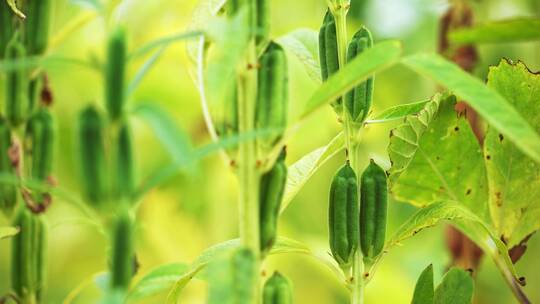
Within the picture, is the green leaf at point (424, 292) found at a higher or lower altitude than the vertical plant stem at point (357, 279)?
lower

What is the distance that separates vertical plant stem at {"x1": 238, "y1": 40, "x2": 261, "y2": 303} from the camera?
35 cm

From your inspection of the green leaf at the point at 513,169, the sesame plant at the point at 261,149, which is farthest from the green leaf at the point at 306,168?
the green leaf at the point at 513,169

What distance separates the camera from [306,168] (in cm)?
50

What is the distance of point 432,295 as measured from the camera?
1.56 ft

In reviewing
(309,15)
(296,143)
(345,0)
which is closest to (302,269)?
(296,143)

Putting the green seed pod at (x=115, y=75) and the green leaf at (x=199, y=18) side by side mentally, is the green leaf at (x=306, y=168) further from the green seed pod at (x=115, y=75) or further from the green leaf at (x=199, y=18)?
the green seed pod at (x=115, y=75)

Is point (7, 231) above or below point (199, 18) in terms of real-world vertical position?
below

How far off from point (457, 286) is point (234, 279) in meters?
0.21

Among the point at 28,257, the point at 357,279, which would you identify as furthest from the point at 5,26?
the point at 357,279

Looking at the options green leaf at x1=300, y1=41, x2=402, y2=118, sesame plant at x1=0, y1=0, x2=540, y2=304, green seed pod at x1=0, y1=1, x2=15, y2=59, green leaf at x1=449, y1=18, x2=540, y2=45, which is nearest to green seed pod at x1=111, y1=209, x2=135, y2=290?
sesame plant at x1=0, y1=0, x2=540, y2=304

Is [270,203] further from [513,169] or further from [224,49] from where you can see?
[513,169]

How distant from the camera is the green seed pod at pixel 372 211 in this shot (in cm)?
42

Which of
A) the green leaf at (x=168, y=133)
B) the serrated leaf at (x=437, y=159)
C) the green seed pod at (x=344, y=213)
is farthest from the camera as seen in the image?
the serrated leaf at (x=437, y=159)

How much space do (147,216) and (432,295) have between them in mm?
788
